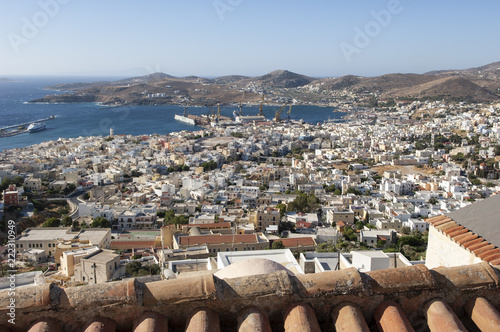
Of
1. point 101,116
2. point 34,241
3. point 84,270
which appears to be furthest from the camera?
point 101,116

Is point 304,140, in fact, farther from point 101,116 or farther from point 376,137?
point 101,116

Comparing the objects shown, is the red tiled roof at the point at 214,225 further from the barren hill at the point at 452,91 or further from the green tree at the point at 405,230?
the barren hill at the point at 452,91

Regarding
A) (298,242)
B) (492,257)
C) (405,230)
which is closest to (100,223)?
(298,242)

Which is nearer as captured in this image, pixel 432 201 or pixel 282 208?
pixel 282 208

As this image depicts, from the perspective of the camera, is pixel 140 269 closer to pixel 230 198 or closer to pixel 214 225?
pixel 214 225

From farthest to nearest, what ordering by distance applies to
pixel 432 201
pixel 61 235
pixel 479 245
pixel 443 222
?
1. pixel 432 201
2. pixel 61 235
3. pixel 443 222
4. pixel 479 245

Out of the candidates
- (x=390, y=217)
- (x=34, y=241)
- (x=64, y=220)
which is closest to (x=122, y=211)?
(x=64, y=220)
